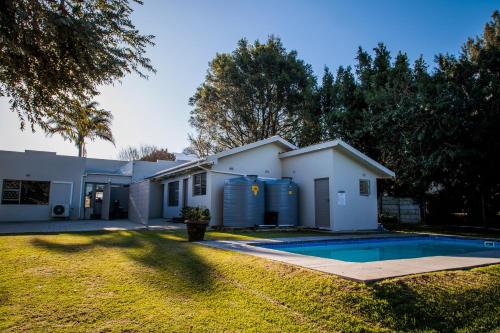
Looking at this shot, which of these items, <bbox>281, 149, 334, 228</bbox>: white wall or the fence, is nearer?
<bbox>281, 149, 334, 228</bbox>: white wall

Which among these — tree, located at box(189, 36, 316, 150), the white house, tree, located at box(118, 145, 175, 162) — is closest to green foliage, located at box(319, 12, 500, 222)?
the white house

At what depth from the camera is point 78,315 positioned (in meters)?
3.22

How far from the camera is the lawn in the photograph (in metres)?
3.12

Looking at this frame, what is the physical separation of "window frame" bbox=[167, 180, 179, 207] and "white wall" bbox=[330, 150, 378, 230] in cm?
909

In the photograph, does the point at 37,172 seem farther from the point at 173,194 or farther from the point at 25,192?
the point at 173,194

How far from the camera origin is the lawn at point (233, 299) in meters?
3.12

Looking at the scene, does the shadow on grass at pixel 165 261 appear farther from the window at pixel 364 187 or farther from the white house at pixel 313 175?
the window at pixel 364 187

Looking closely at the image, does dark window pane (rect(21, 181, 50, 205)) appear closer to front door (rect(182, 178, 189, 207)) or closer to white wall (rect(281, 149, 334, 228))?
front door (rect(182, 178, 189, 207))

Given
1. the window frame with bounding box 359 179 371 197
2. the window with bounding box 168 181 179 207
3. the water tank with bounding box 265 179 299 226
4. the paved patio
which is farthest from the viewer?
the window with bounding box 168 181 179 207

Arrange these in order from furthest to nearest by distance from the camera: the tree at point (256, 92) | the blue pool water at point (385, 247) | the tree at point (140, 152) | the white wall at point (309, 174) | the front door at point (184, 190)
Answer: the tree at point (140, 152), the tree at point (256, 92), the front door at point (184, 190), the white wall at point (309, 174), the blue pool water at point (385, 247)

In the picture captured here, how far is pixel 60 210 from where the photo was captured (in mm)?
18047

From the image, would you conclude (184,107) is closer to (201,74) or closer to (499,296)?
(201,74)

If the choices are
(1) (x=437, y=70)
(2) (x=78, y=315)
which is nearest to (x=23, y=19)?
(2) (x=78, y=315)

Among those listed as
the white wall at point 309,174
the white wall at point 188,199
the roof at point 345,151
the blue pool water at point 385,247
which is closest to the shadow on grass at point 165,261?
the blue pool water at point 385,247
